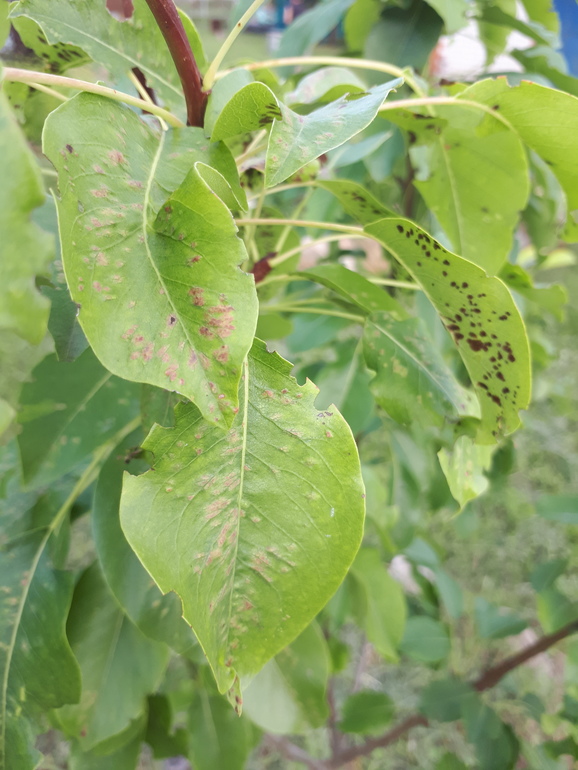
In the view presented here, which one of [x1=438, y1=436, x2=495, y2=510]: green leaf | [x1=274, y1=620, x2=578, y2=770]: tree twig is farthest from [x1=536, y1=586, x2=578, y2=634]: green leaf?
[x1=438, y1=436, x2=495, y2=510]: green leaf

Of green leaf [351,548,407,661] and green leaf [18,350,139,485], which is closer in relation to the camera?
green leaf [18,350,139,485]

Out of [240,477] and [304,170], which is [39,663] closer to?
[240,477]

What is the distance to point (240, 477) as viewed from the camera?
0.27 m

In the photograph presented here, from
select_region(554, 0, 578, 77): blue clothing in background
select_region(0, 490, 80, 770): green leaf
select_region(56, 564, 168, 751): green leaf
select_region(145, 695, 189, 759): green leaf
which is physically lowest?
select_region(145, 695, 189, 759): green leaf

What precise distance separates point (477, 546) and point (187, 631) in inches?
53.4

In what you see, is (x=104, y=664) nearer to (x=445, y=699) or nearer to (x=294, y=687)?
(x=294, y=687)

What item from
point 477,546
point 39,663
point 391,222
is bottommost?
point 477,546

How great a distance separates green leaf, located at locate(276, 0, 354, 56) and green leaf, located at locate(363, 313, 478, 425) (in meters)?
0.55

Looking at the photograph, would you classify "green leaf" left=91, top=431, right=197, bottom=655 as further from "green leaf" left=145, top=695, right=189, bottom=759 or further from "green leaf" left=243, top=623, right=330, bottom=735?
"green leaf" left=145, top=695, right=189, bottom=759

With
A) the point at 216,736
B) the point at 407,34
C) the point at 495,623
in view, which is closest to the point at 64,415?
the point at 216,736

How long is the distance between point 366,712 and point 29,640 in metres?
0.72

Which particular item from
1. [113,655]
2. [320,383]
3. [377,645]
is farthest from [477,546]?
[113,655]

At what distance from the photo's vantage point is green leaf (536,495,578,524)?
0.72 metres

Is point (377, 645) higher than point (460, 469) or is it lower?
lower
